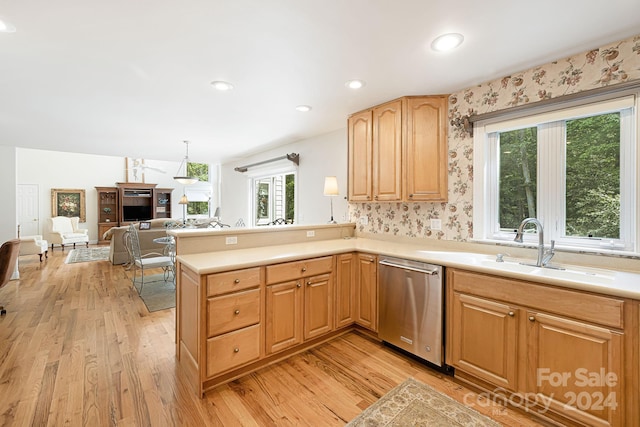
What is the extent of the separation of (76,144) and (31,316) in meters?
3.04

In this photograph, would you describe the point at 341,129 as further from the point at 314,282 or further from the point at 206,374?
the point at 206,374

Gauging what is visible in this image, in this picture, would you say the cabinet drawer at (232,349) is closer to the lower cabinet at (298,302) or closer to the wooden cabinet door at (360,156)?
the lower cabinet at (298,302)

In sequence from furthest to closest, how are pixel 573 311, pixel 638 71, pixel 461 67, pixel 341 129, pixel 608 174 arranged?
pixel 341 129 < pixel 461 67 < pixel 608 174 < pixel 638 71 < pixel 573 311

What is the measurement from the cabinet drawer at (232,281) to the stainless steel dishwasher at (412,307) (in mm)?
1167

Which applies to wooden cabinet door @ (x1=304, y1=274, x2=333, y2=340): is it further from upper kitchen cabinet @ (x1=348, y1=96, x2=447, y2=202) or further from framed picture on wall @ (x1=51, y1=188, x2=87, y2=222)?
framed picture on wall @ (x1=51, y1=188, x2=87, y2=222)

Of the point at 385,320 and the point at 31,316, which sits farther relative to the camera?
the point at 31,316

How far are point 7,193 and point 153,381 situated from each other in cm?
531

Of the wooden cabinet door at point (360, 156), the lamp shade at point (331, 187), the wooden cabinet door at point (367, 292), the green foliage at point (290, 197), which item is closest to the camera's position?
the wooden cabinet door at point (367, 292)

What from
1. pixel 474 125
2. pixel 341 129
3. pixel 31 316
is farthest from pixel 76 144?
pixel 474 125

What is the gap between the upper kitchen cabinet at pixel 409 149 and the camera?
277cm

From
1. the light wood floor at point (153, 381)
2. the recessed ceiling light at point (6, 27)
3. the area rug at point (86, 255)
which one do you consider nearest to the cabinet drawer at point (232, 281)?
the light wood floor at point (153, 381)

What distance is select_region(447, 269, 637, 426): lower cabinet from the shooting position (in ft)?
4.99

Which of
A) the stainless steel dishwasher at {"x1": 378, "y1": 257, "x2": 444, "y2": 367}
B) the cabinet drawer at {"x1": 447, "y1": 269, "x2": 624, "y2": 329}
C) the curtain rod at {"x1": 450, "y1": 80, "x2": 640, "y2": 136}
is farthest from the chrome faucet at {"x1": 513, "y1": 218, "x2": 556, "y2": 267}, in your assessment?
the curtain rod at {"x1": 450, "y1": 80, "x2": 640, "y2": 136}

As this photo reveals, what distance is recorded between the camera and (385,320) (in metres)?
2.58
